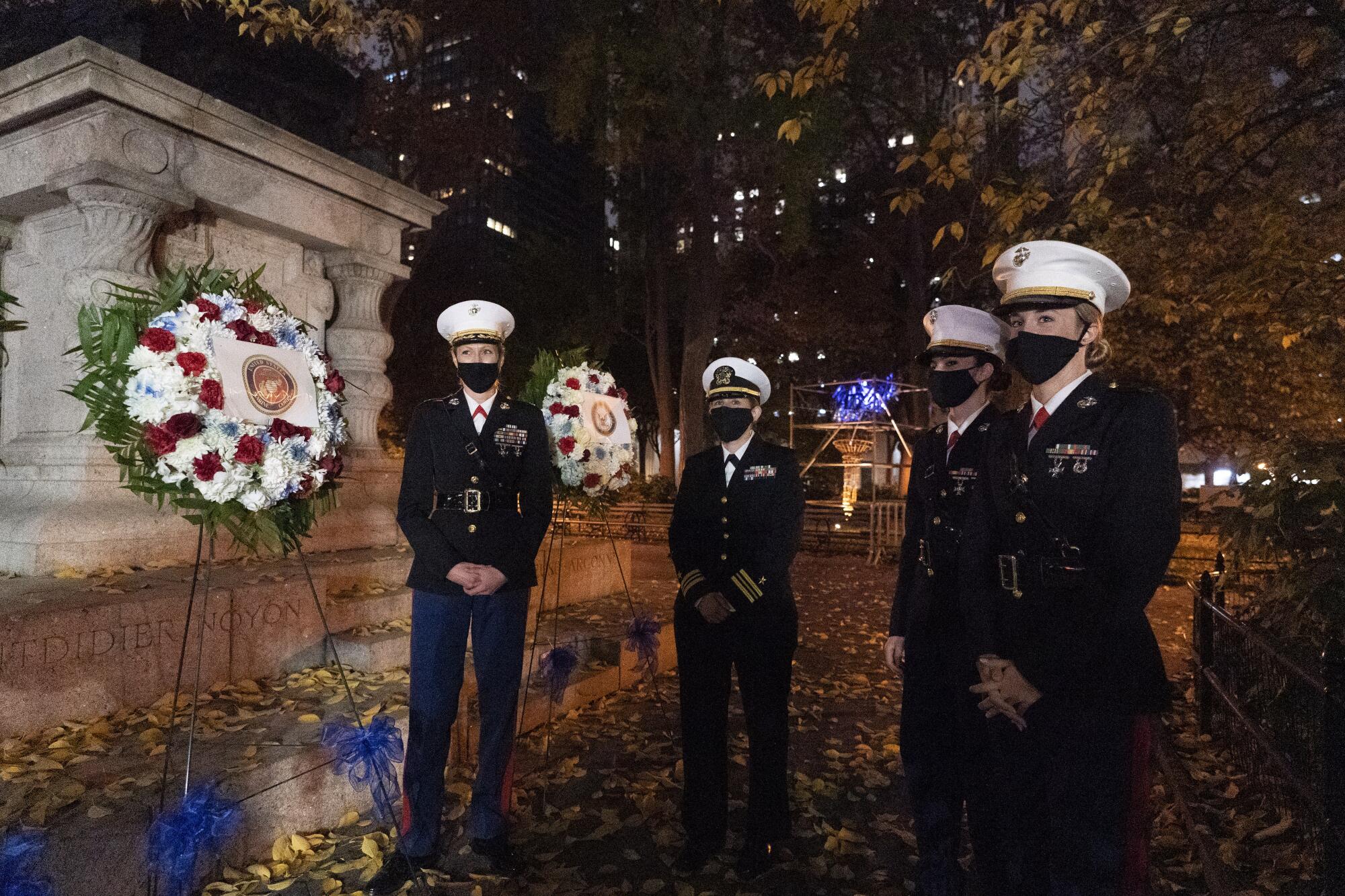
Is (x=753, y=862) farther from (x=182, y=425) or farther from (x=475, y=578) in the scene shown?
(x=182, y=425)

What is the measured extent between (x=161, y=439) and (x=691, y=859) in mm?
2880

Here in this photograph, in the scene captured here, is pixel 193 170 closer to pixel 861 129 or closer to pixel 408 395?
pixel 861 129

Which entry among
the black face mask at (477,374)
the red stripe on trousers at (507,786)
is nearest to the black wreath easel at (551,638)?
the red stripe on trousers at (507,786)

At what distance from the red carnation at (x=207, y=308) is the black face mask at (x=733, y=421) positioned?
2.21 metres

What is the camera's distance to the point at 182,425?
3131 millimetres

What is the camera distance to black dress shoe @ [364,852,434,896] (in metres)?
3.33

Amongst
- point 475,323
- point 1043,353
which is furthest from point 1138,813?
point 475,323

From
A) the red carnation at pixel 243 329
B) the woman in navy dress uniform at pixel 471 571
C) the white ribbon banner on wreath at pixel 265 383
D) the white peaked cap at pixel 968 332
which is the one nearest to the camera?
the white peaked cap at pixel 968 332

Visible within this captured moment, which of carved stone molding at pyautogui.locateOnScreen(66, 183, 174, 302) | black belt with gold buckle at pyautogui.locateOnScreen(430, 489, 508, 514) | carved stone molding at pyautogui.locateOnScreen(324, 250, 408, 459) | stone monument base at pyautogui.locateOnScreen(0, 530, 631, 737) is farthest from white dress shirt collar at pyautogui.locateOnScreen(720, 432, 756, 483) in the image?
carved stone molding at pyautogui.locateOnScreen(324, 250, 408, 459)

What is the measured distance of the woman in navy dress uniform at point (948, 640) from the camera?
10.1ft

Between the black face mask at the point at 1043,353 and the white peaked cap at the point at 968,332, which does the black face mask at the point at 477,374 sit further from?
the black face mask at the point at 1043,353

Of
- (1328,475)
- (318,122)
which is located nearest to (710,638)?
(1328,475)

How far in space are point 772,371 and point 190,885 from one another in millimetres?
26977

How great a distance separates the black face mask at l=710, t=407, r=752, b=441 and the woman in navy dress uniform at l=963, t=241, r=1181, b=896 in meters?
1.36
